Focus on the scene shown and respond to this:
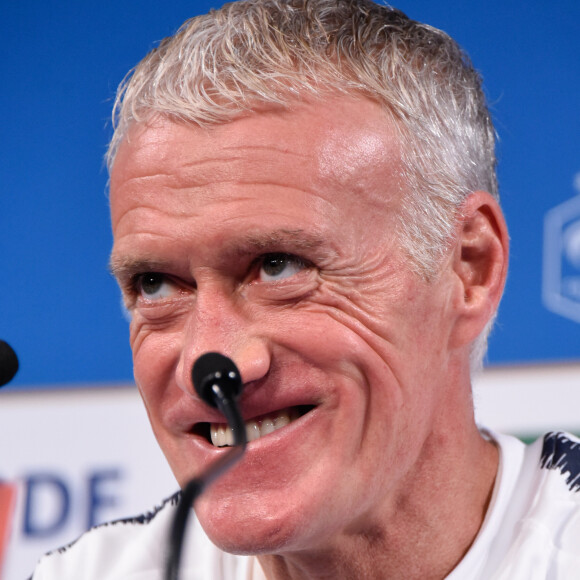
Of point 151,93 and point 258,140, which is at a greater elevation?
point 151,93

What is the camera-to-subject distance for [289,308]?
104 cm

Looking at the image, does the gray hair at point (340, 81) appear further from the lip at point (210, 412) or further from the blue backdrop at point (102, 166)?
the blue backdrop at point (102, 166)

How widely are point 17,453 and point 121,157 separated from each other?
0.94 metres

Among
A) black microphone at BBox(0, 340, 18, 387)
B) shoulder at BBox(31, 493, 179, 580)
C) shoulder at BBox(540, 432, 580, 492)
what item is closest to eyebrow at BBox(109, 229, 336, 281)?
black microphone at BBox(0, 340, 18, 387)

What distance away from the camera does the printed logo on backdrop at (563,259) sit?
5.30 ft

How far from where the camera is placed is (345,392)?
1.02 meters

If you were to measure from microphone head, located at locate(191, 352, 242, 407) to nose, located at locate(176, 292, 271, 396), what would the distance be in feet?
0.42

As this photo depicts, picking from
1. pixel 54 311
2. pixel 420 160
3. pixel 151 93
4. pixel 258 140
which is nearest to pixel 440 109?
pixel 420 160

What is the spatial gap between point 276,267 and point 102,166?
67 centimetres

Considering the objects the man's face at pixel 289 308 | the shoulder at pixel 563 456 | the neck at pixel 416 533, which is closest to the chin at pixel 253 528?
the man's face at pixel 289 308

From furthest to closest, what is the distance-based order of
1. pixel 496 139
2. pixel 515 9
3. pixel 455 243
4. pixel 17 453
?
pixel 17 453 < pixel 515 9 < pixel 496 139 < pixel 455 243

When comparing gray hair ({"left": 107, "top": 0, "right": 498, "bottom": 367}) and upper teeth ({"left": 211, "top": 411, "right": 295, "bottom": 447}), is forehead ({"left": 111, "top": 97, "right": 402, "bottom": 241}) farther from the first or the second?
upper teeth ({"left": 211, "top": 411, "right": 295, "bottom": 447})

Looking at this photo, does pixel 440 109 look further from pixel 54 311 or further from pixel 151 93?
pixel 54 311

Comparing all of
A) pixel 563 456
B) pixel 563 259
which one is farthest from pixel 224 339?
pixel 563 259
